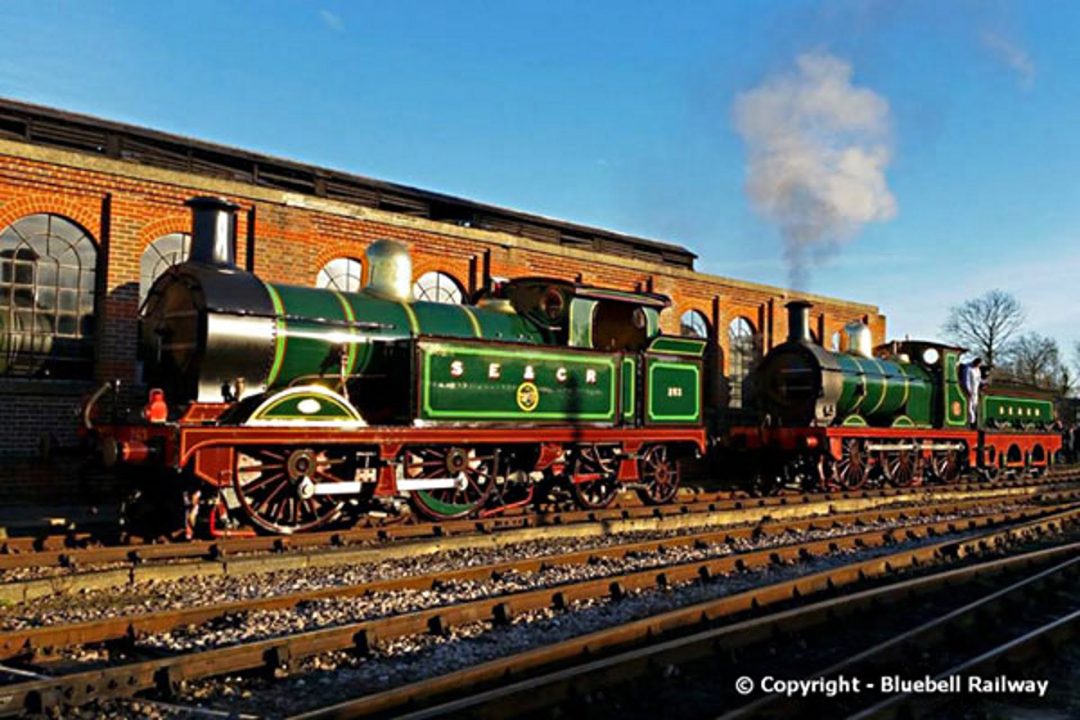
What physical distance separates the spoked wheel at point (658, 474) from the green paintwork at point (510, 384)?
4.10ft

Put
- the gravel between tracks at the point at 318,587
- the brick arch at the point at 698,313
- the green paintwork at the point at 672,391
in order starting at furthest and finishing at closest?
1. the brick arch at the point at 698,313
2. the green paintwork at the point at 672,391
3. the gravel between tracks at the point at 318,587

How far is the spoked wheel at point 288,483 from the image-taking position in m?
8.99

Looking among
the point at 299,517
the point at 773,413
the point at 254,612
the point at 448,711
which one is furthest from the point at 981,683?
the point at 773,413

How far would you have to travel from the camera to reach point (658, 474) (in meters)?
13.3

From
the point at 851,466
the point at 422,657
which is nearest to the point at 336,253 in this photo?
the point at 422,657

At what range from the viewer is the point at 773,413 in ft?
56.5

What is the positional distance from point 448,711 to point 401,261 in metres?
7.82

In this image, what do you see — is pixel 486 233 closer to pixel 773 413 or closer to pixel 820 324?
pixel 773 413

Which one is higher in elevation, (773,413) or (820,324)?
(820,324)

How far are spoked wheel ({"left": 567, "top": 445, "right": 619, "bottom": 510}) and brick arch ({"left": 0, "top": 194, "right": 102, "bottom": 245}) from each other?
23.0 ft

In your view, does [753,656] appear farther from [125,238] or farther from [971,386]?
[971,386]

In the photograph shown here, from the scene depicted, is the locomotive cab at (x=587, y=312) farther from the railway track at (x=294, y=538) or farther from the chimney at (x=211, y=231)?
the chimney at (x=211, y=231)

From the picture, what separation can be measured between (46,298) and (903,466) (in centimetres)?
1543

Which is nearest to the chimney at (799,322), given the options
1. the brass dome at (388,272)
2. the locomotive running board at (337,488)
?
the brass dome at (388,272)
